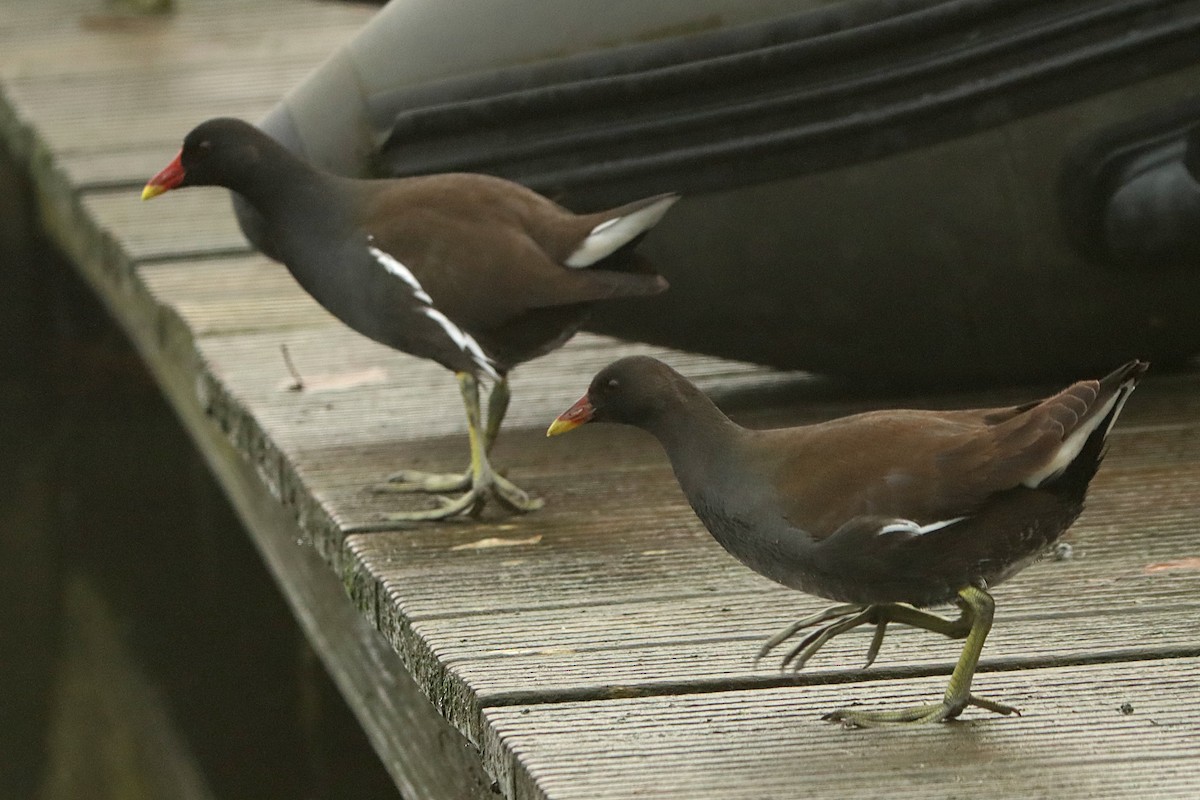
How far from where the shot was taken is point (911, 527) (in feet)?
8.67

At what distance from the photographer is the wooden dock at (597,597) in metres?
2.67

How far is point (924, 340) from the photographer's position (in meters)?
4.23

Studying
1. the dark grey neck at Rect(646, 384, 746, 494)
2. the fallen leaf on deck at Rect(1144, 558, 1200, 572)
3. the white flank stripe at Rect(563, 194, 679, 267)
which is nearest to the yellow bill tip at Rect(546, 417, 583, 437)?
the dark grey neck at Rect(646, 384, 746, 494)

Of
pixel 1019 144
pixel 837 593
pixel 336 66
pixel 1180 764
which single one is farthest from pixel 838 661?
pixel 336 66

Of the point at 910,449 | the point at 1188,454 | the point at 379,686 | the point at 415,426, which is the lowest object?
the point at 379,686

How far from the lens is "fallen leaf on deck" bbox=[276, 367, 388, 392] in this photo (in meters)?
4.67

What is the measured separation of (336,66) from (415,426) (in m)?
0.81

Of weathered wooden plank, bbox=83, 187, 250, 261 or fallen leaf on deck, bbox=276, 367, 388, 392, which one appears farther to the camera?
weathered wooden plank, bbox=83, 187, 250, 261

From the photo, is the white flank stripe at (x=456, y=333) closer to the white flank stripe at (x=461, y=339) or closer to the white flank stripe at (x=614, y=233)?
the white flank stripe at (x=461, y=339)

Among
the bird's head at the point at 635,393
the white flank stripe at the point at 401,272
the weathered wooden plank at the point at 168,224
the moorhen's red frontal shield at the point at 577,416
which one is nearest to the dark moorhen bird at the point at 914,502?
the bird's head at the point at 635,393

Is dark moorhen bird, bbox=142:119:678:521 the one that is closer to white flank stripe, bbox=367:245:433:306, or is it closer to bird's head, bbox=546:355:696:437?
white flank stripe, bbox=367:245:433:306

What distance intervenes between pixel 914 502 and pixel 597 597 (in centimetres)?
84

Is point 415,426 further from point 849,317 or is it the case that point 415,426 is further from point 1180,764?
point 1180,764

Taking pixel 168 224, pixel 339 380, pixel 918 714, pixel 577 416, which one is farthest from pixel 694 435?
pixel 168 224
